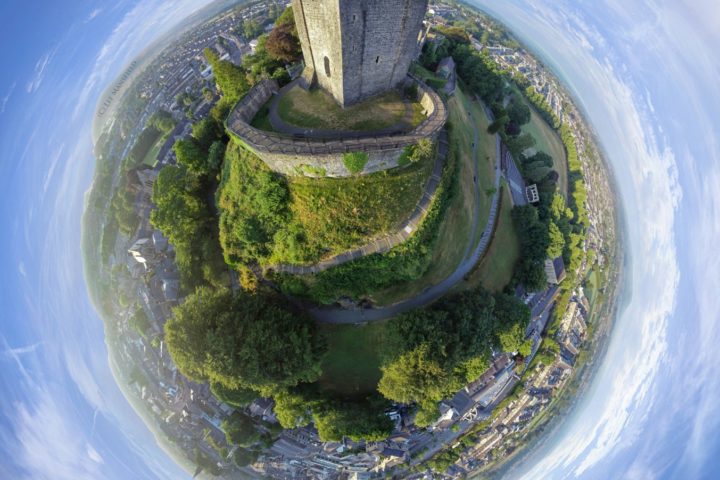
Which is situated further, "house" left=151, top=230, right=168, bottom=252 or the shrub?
"house" left=151, top=230, right=168, bottom=252

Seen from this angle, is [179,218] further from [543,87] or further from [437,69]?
[543,87]

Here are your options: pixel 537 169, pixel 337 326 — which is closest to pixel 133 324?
pixel 337 326

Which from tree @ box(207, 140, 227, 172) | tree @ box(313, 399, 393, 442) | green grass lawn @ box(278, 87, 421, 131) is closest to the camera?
green grass lawn @ box(278, 87, 421, 131)

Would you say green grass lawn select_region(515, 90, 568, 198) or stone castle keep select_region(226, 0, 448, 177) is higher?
green grass lawn select_region(515, 90, 568, 198)

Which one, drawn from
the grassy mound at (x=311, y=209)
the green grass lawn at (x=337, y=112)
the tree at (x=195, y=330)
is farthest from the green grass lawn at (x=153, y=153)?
the green grass lawn at (x=337, y=112)

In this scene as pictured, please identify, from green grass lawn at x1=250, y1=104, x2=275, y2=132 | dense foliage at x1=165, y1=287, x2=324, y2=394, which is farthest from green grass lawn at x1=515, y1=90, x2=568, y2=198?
dense foliage at x1=165, y1=287, x2=324, y2=394

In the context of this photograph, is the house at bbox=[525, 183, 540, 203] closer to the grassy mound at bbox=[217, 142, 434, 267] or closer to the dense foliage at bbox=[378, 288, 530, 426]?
the dense foliage at bbox=[378, 288, 530, 426]

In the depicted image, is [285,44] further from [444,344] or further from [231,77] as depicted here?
[444,344]

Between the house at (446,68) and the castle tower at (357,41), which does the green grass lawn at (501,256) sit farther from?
the castle tower at (357,41)
